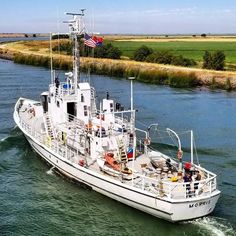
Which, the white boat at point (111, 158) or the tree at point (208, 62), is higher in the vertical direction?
the tree at point (208, 62)

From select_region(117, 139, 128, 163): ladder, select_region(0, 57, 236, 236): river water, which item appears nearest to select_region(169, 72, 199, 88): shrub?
select_region(0, 57, 236, 236): river water

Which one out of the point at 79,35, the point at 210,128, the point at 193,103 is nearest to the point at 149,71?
the point at 193,103

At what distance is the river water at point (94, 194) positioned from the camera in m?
19.0

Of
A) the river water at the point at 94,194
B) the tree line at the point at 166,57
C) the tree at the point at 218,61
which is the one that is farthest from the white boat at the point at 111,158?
the tree at the point at 218,61

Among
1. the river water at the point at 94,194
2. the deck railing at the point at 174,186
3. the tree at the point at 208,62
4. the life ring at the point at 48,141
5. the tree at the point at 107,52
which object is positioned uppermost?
the tree at the point at 107,52

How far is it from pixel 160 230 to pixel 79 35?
42.3ft

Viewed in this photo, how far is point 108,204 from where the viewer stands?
69.4 ft

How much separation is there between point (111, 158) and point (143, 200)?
10.8 feet

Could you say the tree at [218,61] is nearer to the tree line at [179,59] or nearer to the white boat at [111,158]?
the tree line at [179,59]

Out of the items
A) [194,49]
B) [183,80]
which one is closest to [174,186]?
[183,80]

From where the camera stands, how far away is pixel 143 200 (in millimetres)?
19484

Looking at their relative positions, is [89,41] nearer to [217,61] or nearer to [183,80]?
[183,80]

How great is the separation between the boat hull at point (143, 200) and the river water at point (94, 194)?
377 millimetres

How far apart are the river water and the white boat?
0.57m
